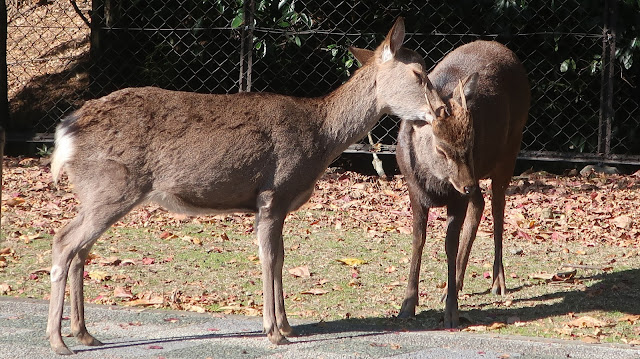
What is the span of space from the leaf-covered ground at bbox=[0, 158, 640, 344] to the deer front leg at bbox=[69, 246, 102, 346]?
1055mm

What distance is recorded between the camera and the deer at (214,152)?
5082 millimetres

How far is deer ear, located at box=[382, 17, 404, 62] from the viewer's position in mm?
5582

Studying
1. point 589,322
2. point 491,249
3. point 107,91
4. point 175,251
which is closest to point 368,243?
point 491,249

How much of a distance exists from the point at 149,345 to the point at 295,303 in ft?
4.68

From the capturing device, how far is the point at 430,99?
18.2ft

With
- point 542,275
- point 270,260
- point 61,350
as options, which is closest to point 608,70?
point 542,275

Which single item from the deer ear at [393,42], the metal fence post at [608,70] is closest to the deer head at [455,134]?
the deer ear at [393,42]

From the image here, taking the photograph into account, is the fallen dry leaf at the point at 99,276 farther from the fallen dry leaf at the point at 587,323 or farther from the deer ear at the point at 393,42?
the fallen dry leaf at the point at 587,323

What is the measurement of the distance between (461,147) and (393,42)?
2.44 feet

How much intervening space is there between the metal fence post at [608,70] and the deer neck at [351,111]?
5.30 m

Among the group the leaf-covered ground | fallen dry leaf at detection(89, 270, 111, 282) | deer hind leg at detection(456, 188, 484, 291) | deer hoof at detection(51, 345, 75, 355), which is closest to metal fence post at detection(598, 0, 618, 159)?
the leaf-covered ground

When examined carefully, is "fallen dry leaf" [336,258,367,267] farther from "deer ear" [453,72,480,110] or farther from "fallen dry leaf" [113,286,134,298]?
"deer ear" [453,72,480,110]

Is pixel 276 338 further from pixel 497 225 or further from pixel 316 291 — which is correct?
pixel 497 225

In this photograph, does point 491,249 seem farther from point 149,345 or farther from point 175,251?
point 149,345
